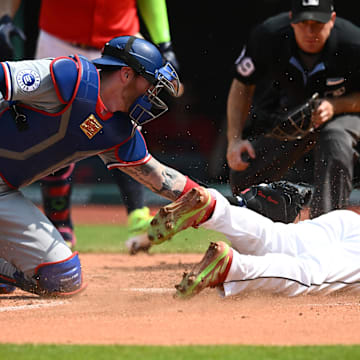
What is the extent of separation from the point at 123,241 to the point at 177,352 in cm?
477

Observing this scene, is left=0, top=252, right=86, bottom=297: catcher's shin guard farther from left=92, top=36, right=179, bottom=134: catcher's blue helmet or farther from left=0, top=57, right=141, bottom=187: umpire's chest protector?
left=92, top=36, right=179, bottom=134: catcher's blue helmet

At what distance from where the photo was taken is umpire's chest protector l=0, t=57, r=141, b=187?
389cm

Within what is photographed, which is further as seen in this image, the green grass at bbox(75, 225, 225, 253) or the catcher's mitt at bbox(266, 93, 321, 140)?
the green grass at bbox(75, 225, 225, 253)

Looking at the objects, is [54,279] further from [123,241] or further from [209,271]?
[123,241]

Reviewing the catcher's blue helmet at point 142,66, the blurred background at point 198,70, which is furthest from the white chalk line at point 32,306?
the blurred background at point 198,70

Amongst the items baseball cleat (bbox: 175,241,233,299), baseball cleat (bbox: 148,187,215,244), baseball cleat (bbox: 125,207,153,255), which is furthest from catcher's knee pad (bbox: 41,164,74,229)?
baseball cleat (bbox: 175,241,233,299)

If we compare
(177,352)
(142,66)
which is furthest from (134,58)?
(177,352)

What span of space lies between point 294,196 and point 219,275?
51.9 inches

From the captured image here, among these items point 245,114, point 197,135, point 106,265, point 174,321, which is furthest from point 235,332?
point 197,135

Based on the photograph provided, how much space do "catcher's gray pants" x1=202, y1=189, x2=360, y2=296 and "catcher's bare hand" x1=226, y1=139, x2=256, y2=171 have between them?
1.81 meters

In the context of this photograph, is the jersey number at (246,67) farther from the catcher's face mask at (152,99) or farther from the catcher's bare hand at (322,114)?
the catcher's face mask at (152,99)

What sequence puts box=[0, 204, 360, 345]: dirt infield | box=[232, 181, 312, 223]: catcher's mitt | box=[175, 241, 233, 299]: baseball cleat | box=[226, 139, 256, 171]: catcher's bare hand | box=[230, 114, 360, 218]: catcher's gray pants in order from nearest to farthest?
box=[0, 204, 360, 345]: dirt infield
box=[175, 241, 233, 299]: baseball cleat
box=[232, 181, 312, 223]: catcher's mitt
box=[230, 114, 360, 218]: catcher's gray pants
box=[226, 139, 256, 171]: catcher's bare hand

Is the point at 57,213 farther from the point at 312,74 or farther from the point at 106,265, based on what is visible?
the point at 312,74

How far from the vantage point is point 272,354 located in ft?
9.17
